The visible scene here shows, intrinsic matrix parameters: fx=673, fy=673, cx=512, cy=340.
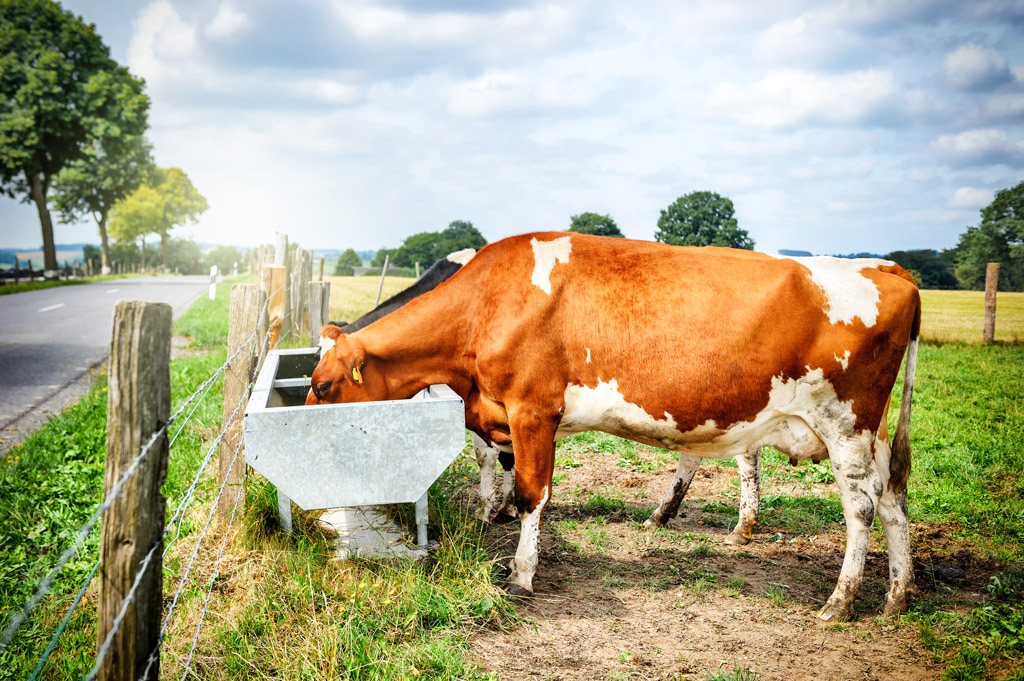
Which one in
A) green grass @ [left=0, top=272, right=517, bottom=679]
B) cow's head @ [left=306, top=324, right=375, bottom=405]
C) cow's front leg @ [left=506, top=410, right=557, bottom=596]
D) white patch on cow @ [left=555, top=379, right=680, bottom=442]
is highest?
cow's head @ [left=306, top=324, right=375, bottom=405]

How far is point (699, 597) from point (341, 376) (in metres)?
2.50

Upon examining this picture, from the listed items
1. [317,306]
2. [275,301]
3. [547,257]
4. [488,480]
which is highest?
[547,257]

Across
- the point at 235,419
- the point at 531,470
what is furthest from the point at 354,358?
the point at 531,470

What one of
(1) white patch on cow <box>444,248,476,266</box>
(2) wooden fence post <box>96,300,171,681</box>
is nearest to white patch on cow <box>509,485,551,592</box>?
(2) wooden fence post <box>96,300,171,681</box>

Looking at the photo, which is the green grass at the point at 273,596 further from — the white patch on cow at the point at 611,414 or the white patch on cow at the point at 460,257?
the white patch on cow at the point at 460,257

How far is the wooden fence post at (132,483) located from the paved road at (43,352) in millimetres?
4865

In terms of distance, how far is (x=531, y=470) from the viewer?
393 cm

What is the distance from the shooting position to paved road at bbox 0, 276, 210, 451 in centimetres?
718

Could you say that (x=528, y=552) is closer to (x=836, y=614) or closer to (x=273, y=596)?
(x=273, y=596)

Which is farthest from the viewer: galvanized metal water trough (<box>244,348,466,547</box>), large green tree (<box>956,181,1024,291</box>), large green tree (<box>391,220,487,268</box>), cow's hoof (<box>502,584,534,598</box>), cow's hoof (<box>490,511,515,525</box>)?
large green tree (<box>391,220,487,268</box>)

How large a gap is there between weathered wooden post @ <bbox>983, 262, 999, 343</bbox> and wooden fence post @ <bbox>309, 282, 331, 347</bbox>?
8393 mm

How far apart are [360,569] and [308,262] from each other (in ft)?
23.9

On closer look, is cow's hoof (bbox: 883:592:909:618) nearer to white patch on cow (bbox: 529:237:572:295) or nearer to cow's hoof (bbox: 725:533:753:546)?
cow's hoof (bbox: 725:533:753:546)

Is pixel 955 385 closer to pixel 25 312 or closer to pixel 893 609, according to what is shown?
pixel 893 609
